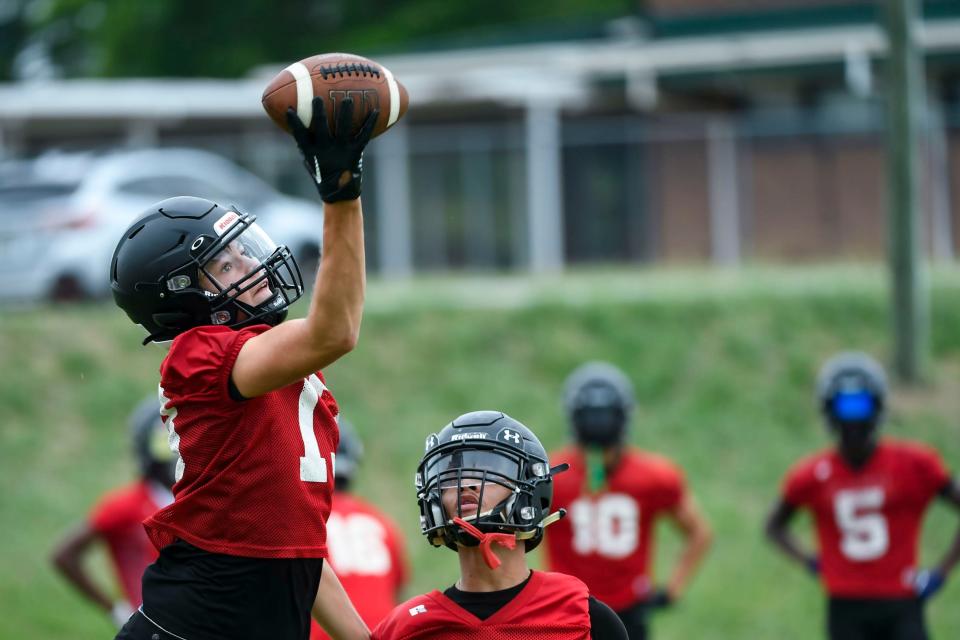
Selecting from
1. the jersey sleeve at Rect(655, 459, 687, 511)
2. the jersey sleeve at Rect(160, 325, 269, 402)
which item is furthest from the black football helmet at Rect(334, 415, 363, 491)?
the jersey sleeve at Rect(160, 325, 269, 402)

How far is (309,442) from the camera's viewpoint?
145 inches

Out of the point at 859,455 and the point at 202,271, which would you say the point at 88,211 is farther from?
the point at 202,271

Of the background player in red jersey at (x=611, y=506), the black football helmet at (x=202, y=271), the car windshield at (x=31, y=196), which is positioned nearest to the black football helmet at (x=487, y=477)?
the black football helmet at (x=202, y=271)

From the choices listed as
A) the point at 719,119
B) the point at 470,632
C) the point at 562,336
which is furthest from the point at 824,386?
the point at 719,119

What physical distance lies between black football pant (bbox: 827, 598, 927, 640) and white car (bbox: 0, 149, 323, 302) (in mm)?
10452

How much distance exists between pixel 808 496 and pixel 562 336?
7.39m

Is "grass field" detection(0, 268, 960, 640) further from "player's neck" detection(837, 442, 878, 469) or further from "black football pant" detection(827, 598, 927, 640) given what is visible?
"player's neck" detection(837, 442, 878, 469)

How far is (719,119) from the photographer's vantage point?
24859 mm

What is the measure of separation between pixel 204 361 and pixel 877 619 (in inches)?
220

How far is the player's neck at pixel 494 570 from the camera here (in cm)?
379

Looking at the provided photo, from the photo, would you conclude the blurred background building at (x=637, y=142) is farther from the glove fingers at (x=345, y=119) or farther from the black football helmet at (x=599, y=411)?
the glove fingers at (x=345, y=119)

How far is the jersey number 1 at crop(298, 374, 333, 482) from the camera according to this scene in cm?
365

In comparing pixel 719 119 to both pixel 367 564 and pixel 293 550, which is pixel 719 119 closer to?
pixel 367 564

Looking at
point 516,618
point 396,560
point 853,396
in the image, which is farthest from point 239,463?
point 853,396
